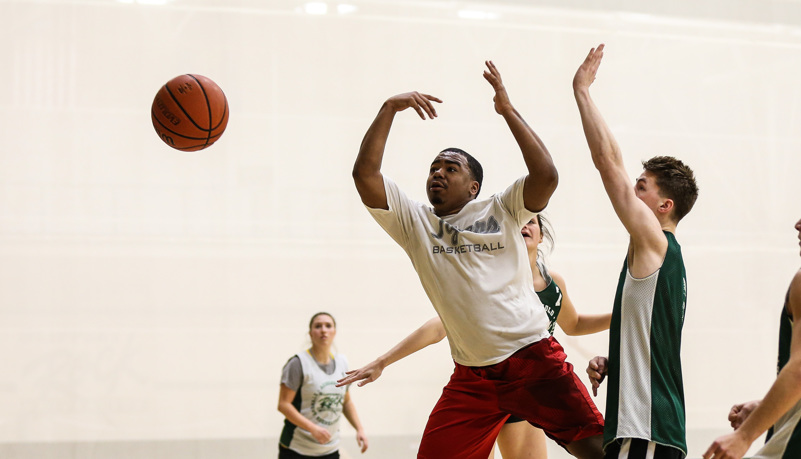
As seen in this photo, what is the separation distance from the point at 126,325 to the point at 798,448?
6.25 m

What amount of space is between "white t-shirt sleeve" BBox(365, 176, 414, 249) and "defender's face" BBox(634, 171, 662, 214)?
0.97 m

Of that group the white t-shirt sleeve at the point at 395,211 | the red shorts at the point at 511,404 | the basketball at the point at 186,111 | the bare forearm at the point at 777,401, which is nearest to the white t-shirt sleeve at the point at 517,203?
the white t-shirt sleeve at the point at 395,211

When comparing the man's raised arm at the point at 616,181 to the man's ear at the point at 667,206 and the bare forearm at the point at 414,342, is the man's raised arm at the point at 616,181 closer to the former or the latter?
the man's ear at the point at 667,206

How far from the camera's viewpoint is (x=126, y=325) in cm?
725

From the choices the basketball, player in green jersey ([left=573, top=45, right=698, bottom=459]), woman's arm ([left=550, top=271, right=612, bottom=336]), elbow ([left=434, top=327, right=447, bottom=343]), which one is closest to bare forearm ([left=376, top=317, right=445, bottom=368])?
elbow ([left=434, top=327, right=447, bottom=343])

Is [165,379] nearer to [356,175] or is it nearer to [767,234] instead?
[356,175]

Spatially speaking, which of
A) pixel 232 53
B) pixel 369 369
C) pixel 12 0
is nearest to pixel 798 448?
pixel 369 369

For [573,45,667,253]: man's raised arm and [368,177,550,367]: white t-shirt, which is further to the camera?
[368,177,550,367]: white t-shirt

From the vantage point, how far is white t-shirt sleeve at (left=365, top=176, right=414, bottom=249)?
331cm

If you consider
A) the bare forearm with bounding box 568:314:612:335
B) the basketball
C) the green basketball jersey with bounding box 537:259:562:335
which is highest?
the basketball

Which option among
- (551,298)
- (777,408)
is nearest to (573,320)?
(551,298)

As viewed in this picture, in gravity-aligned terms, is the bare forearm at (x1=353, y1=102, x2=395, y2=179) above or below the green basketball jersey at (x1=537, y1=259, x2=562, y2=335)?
above

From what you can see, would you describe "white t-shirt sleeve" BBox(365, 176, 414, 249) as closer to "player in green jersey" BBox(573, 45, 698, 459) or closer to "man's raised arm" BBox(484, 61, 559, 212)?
"man's raised arm" BBox(484, 61, 559, 212)

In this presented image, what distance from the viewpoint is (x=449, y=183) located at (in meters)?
3.38
